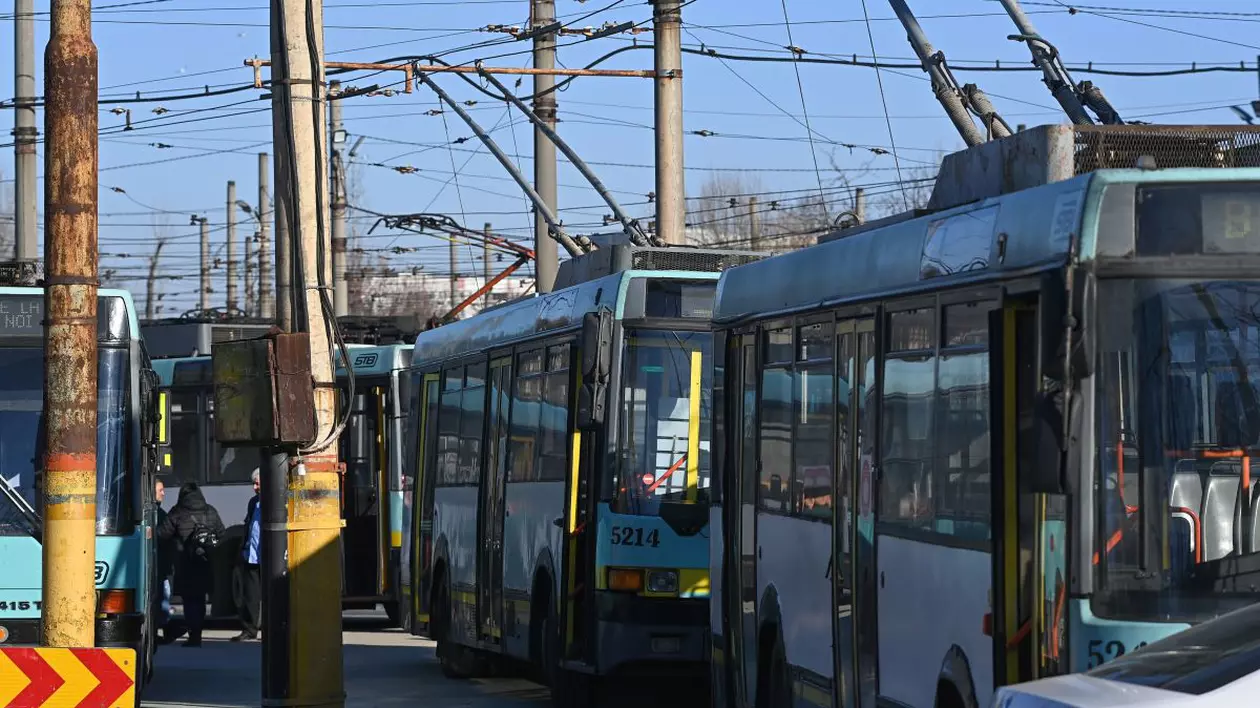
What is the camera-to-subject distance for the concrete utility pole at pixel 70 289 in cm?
904

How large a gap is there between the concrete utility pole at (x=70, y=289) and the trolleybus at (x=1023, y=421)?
10.5 feet

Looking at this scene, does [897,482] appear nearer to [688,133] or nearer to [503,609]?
[503,609]

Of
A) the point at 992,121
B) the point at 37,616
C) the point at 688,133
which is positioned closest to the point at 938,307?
the point at 992,121

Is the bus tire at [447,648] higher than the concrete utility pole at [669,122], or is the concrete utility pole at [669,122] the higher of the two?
the concrete utility pole at [669,122]

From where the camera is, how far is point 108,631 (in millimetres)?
12867

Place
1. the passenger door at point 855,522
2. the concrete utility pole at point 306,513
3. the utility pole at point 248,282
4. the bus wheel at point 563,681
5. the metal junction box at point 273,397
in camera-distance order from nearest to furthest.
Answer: the passenger door at point 855,522 < the metal junction box at point 273,397 < the concrete utility pole at point 306,513 < the bus wheel at point 563,681 < the utility pole at point 248,282

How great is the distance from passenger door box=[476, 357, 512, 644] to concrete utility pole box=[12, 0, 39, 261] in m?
8.97

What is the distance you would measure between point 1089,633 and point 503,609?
8.94 m

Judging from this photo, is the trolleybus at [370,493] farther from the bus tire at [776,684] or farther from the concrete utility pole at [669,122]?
the bus tire at [776,684]

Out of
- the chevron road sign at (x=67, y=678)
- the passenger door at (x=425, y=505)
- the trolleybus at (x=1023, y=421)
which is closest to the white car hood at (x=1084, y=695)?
the trolleybus at (x=1023, y=421)

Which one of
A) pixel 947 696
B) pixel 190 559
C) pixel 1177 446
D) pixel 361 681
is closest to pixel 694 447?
pixel 361 681

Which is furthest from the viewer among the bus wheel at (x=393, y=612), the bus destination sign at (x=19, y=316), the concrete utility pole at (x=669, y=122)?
Answer: the bus wheel at (x=393, y=612)

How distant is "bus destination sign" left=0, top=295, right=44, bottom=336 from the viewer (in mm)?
13266

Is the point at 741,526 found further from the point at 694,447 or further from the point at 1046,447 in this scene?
the point at 1046,447
